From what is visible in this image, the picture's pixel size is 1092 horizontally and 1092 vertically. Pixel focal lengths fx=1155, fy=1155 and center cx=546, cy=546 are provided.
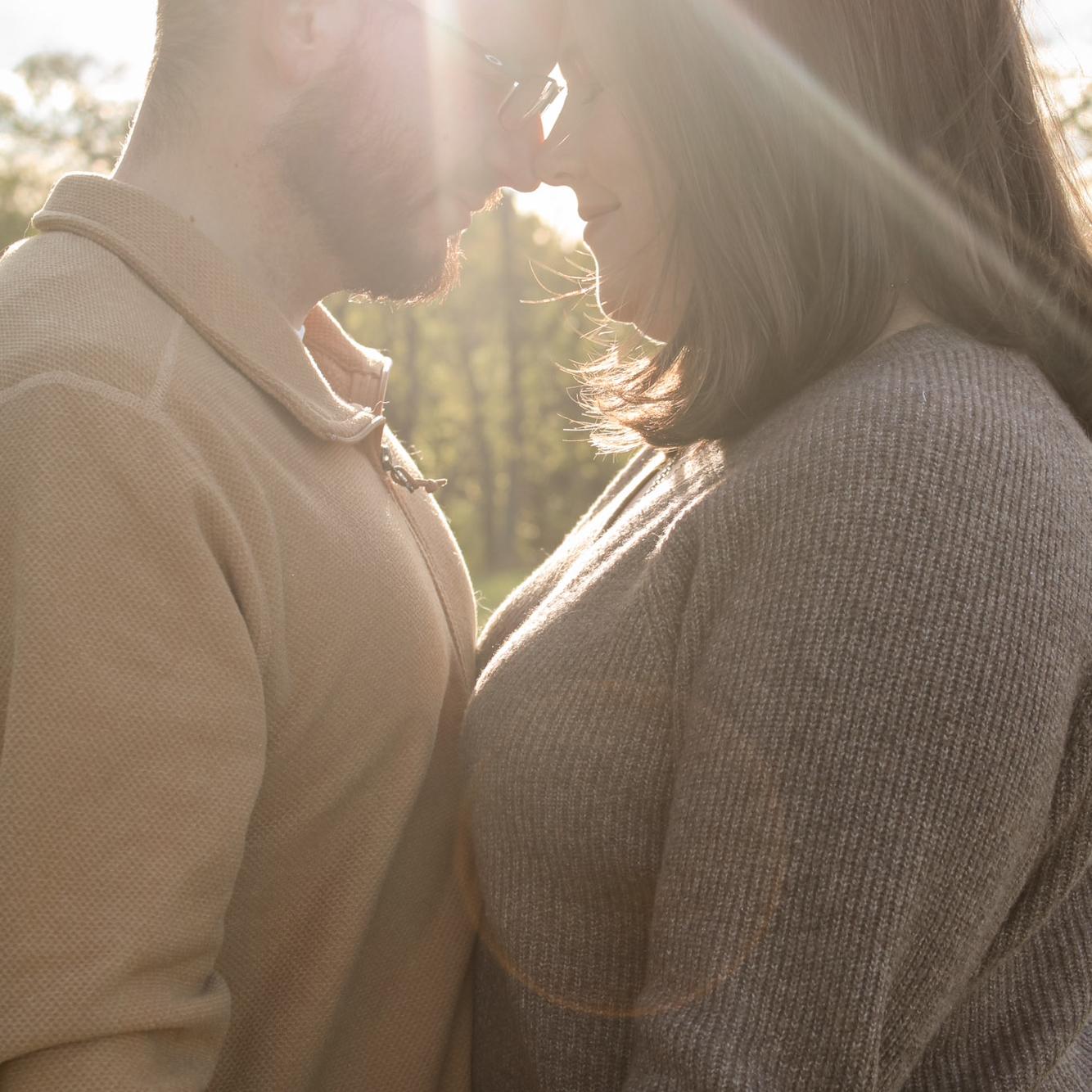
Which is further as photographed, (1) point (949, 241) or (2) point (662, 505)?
(2) point (662, 505)

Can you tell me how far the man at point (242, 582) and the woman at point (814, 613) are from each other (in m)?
0.20

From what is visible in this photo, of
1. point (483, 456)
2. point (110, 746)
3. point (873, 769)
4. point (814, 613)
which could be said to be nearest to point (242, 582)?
point (110, 746)

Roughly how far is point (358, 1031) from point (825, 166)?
1704mm

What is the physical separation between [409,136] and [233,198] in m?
0.50

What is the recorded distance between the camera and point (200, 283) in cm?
203

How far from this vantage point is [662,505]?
203cm

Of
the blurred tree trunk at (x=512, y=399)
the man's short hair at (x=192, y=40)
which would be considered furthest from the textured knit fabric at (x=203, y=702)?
the blurred tree trunk at (x=512, y=399)

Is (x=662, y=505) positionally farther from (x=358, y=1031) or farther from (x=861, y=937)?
(x=358, y=1031)

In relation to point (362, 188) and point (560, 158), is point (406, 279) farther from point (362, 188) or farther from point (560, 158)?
point (560, 158)

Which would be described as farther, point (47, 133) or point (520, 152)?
point (47, 133)

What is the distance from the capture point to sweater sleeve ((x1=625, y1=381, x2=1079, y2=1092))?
145 cm

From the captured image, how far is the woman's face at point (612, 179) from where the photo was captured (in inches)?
82.0

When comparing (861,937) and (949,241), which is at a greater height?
(949,241)

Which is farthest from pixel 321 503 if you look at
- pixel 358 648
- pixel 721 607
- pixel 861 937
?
pixel 861 937
